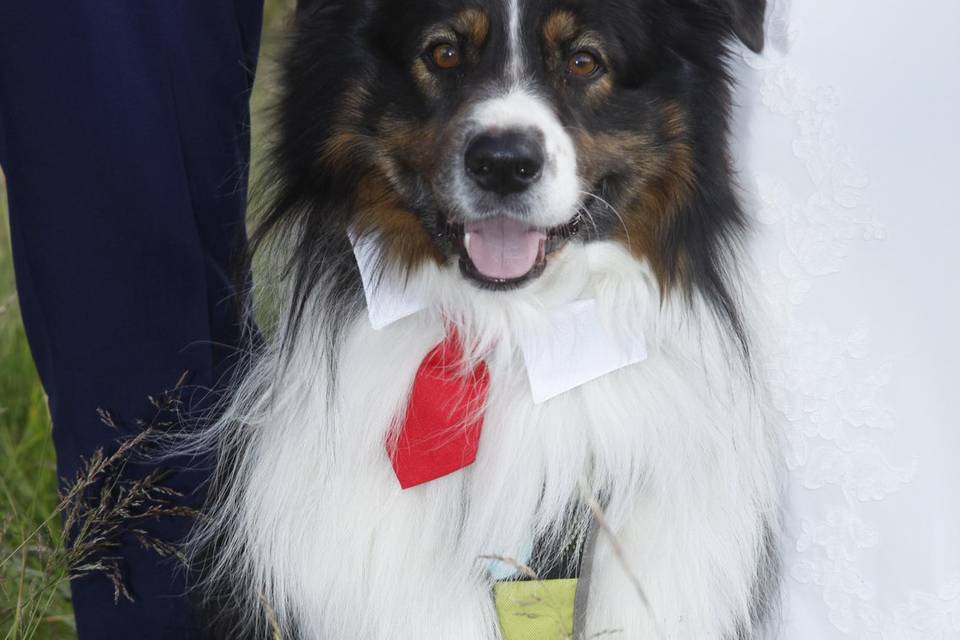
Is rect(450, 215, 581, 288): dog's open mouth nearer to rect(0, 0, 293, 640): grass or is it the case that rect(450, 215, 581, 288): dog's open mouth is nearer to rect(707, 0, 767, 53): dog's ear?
rect(707, 0, 767, 53): dog's ear

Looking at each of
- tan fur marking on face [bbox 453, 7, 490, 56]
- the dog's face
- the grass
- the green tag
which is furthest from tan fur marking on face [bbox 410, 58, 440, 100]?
the green tag

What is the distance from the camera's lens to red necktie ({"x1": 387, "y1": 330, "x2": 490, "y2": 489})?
264cm

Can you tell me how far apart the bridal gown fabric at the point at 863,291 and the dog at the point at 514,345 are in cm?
18

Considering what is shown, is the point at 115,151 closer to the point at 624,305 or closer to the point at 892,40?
the point at 624,305

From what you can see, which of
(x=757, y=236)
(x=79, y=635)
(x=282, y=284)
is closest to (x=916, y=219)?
(x=757, y=236)

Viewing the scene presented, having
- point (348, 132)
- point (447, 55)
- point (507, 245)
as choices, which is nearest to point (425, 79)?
point (447, 55)

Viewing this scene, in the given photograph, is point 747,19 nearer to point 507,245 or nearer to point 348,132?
point 507,245

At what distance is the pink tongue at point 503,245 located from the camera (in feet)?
8.52

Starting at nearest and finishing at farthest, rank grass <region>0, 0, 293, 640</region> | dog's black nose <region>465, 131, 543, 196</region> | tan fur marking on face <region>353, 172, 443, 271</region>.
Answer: dog's black nose <region>465, 131, 543, 196</region>, tan fur marking on face <region>353, 172, 443, 271</region>, grass <region>0, 0, 293, 640</region>

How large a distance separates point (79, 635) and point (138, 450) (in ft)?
1.69

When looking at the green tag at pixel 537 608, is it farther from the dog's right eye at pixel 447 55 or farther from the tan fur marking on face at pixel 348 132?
the dog's right eye at pixel 447 55

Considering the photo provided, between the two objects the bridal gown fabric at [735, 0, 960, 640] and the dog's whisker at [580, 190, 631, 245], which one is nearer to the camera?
the dog's whisker at [580, 190, 631, 245]

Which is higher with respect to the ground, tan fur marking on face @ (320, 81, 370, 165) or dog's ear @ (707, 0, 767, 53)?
dog's ear @ (707, 0, 767, 53)

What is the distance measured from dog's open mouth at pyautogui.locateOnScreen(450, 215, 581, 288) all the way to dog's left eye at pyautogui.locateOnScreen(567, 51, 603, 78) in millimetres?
326
